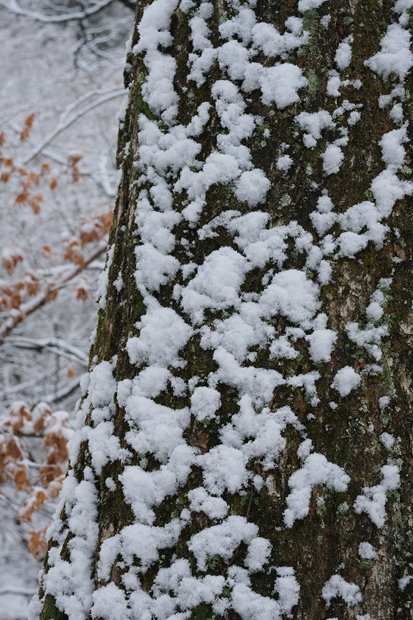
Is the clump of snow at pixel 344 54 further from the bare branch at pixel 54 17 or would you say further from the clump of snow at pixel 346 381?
the bare branch at pixel 54 17

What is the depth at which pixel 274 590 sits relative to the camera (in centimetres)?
83

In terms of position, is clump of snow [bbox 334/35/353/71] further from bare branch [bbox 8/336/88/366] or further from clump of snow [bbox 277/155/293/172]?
bare branch [bbox 8/336/88/366]

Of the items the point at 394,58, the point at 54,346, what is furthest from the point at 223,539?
the point at 54,346

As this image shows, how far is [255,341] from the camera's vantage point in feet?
3.10

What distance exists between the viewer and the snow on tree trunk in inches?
33.7

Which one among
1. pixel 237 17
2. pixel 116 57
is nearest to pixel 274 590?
pixel 237 17

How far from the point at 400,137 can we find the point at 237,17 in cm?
43

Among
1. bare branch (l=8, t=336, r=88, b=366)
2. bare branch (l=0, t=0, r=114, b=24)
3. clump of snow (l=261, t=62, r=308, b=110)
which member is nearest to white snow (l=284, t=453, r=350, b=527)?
clump of snow (l=261, t=62, r=308, b=110)

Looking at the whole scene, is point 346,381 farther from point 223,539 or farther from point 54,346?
point 54,346

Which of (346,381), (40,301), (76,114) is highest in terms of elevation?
(76,114)

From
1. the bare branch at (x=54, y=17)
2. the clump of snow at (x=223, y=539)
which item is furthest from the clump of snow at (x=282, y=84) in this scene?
the bare branch at (x=54, y=17)

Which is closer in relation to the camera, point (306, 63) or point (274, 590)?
point (274, 590)

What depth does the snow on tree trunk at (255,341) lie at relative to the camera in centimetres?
86

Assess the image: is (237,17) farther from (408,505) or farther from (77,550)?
(77,550)
